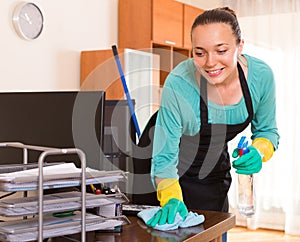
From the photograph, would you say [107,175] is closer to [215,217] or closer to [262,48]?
[215,217]

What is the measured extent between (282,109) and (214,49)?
337 centimetres

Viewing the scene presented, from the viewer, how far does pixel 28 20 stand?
11.0 feet

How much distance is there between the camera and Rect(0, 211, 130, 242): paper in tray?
37.0 inches

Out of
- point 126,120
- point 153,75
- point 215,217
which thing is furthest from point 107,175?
point 153,75

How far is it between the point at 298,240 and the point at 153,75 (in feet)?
6.41

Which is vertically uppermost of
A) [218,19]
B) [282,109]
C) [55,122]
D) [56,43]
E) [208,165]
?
[56,43]

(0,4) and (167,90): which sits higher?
(0,4)

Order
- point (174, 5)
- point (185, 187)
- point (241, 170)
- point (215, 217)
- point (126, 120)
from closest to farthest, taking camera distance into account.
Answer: point (215, 217)
point (241, 170)
point (185, 187)
point (126, 120)
point (174, 5)

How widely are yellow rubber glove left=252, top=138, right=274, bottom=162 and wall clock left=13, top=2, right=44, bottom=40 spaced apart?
2090 millimetres

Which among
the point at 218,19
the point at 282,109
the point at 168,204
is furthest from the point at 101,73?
the point at 168,204

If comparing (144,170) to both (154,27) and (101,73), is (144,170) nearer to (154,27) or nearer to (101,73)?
(101,73)

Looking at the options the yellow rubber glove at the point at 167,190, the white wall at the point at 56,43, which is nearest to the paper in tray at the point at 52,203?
the yellow rubber glove at the point at 167,190

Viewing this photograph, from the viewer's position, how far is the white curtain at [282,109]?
180 inches

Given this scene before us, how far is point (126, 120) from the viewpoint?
2.42 metres
